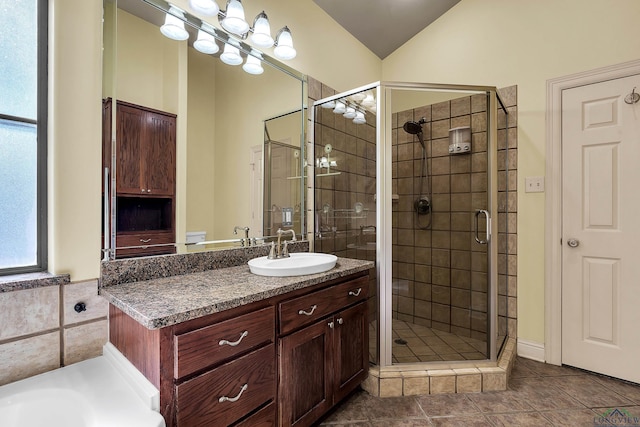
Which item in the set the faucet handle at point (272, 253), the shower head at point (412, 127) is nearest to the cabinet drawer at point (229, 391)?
the faucet handle at point (272, 253)

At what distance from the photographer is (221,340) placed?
3.45ft

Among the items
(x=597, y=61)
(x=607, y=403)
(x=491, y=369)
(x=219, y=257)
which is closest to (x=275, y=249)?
(x=219, y=257)

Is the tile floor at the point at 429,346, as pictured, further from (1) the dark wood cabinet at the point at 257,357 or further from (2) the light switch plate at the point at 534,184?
(2) the light switch plate at the point at 534,184

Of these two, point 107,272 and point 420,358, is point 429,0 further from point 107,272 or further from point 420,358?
point 107,272

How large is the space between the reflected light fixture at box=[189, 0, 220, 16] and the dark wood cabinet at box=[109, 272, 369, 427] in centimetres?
150

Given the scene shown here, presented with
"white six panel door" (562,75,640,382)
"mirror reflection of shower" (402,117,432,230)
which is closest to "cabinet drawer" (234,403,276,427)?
"mirror reflection of shower" (402,117,432,230)

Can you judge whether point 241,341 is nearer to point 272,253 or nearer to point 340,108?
point 272,253

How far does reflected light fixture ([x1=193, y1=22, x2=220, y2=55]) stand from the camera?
1587 millimetres

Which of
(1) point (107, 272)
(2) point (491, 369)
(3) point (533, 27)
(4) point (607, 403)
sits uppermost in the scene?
Result: (3) point (533, 27)

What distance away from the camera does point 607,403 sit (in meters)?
1.72

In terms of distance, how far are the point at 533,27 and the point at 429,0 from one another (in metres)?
0.84

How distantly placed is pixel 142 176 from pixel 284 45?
48.7 inches

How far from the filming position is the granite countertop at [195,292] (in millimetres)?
945

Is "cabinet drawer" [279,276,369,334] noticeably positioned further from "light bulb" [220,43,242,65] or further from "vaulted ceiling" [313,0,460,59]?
"vaulted ceiling" [313,0,460,59]
